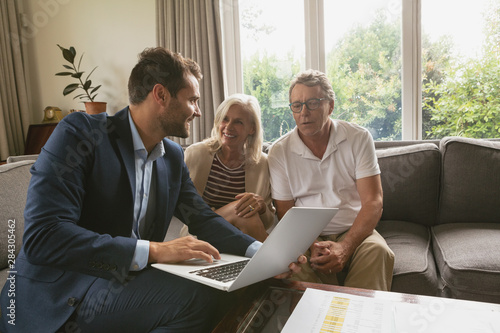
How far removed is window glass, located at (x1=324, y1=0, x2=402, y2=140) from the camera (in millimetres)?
2840

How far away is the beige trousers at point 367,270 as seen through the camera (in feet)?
4.62

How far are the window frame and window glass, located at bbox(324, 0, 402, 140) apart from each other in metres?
0.05

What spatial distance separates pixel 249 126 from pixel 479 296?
1167 mm

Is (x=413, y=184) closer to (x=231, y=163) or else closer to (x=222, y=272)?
(x=231, y=163)

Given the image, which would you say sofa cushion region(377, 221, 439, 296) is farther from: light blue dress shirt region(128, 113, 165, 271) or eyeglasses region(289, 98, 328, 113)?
light blue dress shirt region(128, 113, 165, 271)

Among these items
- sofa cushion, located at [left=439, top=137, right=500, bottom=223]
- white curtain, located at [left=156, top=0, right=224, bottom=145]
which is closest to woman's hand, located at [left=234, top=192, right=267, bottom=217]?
sofa cushion, located at [left=439, top=137, right=500, bottom=223]

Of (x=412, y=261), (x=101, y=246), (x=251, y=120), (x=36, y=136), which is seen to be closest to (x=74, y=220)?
(x=101, y=246)

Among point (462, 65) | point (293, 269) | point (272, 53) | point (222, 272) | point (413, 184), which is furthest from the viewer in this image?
point (272, 53)

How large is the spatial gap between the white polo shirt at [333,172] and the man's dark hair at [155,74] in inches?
26.1

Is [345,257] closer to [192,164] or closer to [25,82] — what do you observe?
[192,164]

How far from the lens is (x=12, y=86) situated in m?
3.62

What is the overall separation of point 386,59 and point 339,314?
2.47m

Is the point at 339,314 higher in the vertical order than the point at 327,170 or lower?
lower

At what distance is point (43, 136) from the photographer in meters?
3.46
